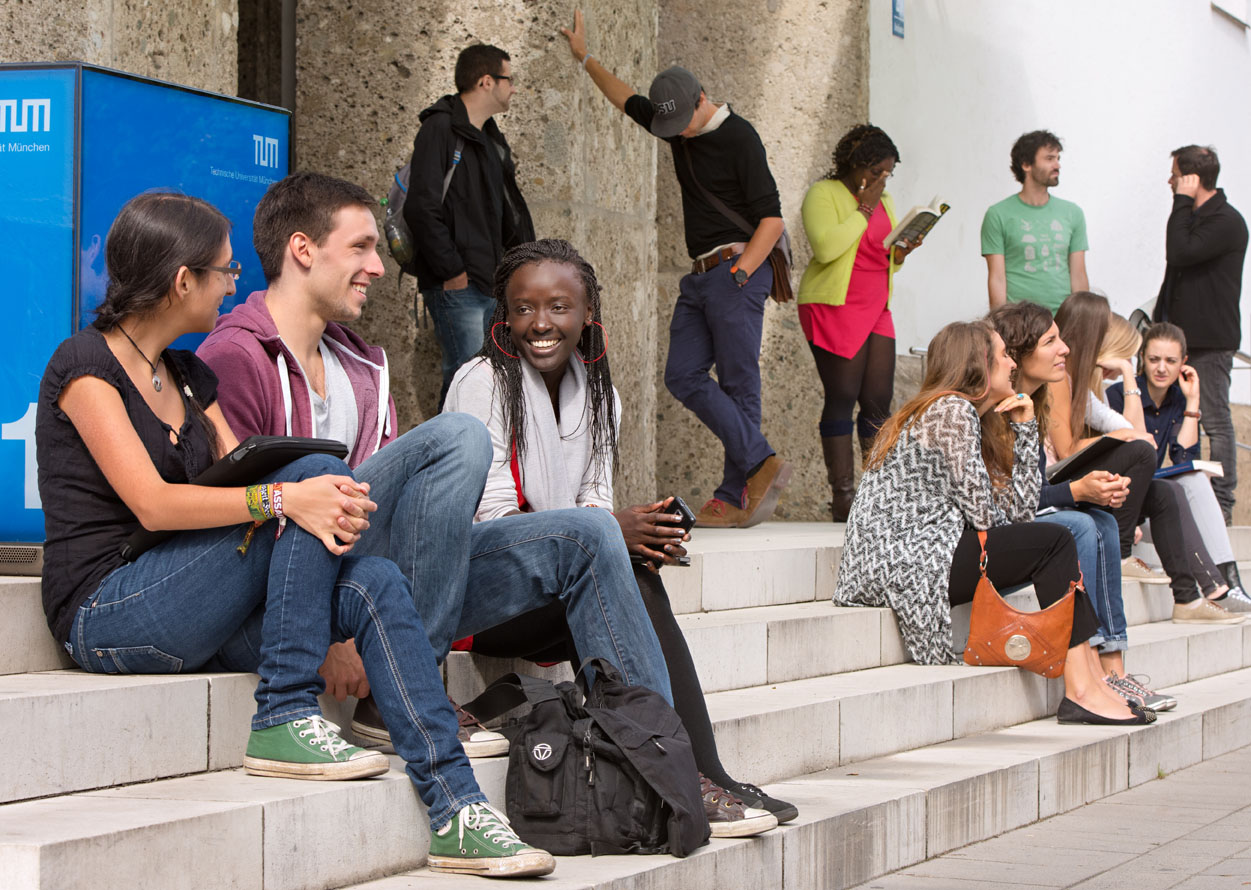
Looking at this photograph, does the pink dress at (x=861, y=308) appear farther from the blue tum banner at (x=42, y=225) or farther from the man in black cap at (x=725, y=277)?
the blue tum banner at (x=42, y=225)

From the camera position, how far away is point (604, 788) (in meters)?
3.37

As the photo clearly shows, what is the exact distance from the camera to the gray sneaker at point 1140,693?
5.87 meters

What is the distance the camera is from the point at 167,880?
2.72 m

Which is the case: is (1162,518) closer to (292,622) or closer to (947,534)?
(947,534)

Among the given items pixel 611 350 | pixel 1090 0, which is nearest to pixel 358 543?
pixel 611 350

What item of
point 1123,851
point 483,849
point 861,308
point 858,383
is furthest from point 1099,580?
point 483,849

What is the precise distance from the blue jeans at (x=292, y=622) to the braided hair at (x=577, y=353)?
35.6 inches

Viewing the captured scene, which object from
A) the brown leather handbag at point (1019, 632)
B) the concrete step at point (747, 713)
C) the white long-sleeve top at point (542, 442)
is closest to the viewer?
the concrete step at point (747, 713)

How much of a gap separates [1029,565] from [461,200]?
2397 millimetres

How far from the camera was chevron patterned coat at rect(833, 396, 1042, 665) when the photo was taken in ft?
18.3

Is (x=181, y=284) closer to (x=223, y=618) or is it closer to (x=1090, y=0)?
(x=223, y=618)

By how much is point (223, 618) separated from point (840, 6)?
7094mm

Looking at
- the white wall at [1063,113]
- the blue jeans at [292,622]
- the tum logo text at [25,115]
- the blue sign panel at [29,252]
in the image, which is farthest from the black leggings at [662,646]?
the white wall at [1063,113]

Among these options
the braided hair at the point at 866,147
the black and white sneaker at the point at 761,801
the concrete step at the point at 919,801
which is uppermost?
the braided hair at the point at 866,147
